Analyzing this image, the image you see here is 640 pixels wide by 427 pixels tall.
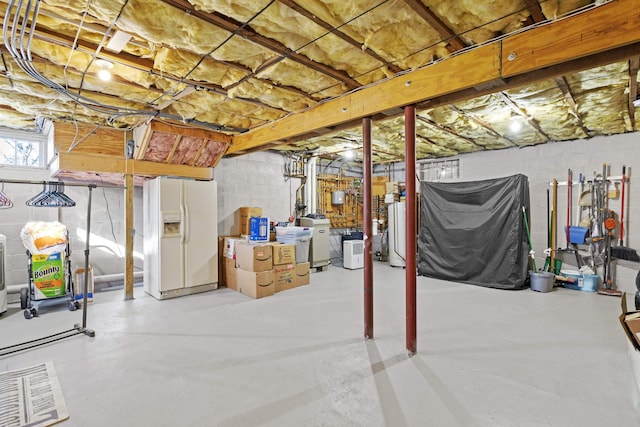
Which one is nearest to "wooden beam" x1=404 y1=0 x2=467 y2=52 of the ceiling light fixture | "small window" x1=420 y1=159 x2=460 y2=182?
the ceiling light fixture

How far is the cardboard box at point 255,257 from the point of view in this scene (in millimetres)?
4721

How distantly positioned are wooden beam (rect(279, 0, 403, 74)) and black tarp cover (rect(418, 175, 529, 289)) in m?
3.62

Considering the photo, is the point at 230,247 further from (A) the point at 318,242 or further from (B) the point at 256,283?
(A) the point at 318,242

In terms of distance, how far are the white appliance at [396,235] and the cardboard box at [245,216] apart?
9.92 feet

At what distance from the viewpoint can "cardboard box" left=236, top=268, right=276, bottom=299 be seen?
15.3 ft

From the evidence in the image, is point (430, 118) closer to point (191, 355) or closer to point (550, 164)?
point (550, 164)

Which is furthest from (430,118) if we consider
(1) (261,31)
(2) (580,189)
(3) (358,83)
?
(2) (580,189)

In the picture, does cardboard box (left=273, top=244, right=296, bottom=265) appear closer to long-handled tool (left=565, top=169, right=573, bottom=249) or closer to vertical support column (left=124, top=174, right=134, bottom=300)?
vertical support column (left=124, top=174, right=134, bottom=300)

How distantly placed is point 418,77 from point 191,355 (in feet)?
10.3

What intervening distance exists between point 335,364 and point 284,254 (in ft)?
8.79

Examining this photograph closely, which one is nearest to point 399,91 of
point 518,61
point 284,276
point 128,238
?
point 518,61

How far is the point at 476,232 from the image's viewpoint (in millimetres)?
5602

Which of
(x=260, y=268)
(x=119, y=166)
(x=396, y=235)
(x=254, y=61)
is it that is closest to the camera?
(x=254, y=61)

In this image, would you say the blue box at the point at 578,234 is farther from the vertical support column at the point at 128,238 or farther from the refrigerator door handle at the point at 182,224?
the vertical support column at the point at 128,238
